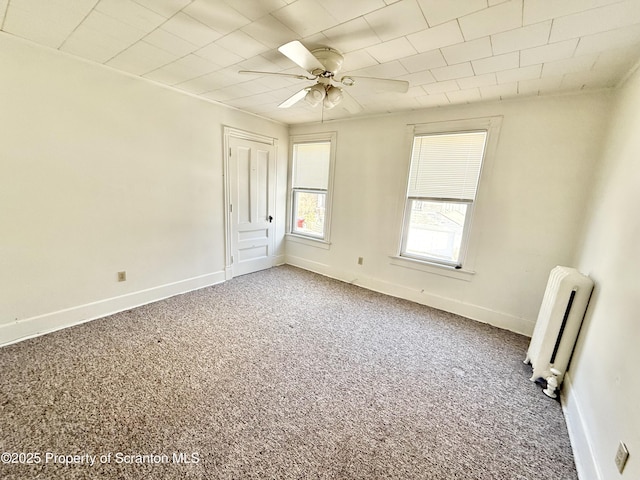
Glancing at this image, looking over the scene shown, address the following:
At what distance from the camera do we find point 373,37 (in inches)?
66.9

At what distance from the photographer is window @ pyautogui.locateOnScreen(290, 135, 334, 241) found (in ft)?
13.4

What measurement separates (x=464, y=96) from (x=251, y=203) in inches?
119

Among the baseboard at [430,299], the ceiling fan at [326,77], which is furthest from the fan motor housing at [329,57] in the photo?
the baseboard at [430,299]

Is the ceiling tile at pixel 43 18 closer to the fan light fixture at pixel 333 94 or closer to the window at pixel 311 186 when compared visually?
the fan light fixture at pixel 333 94

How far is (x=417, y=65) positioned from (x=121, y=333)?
3.48m

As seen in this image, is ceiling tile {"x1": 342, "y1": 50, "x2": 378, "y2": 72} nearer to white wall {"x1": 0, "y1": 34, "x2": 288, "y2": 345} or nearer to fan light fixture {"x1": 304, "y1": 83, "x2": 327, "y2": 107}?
fan light fixture {"x1": 304, "y1": 83, "x2": 327, "y2": 107}

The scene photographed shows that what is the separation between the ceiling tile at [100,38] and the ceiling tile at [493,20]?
85.3 inches

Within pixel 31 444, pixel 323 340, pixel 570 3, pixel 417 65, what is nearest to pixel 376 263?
pixel 323 340

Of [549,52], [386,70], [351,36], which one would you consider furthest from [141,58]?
[549,52]

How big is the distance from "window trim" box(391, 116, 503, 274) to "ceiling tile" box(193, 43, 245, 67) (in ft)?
7.09

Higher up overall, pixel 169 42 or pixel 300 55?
pixel 169 42

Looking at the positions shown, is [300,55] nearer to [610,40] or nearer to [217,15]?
[217,15]

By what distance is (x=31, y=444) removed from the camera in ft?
4.38

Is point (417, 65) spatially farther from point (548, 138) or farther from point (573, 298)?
point (573, 298)
